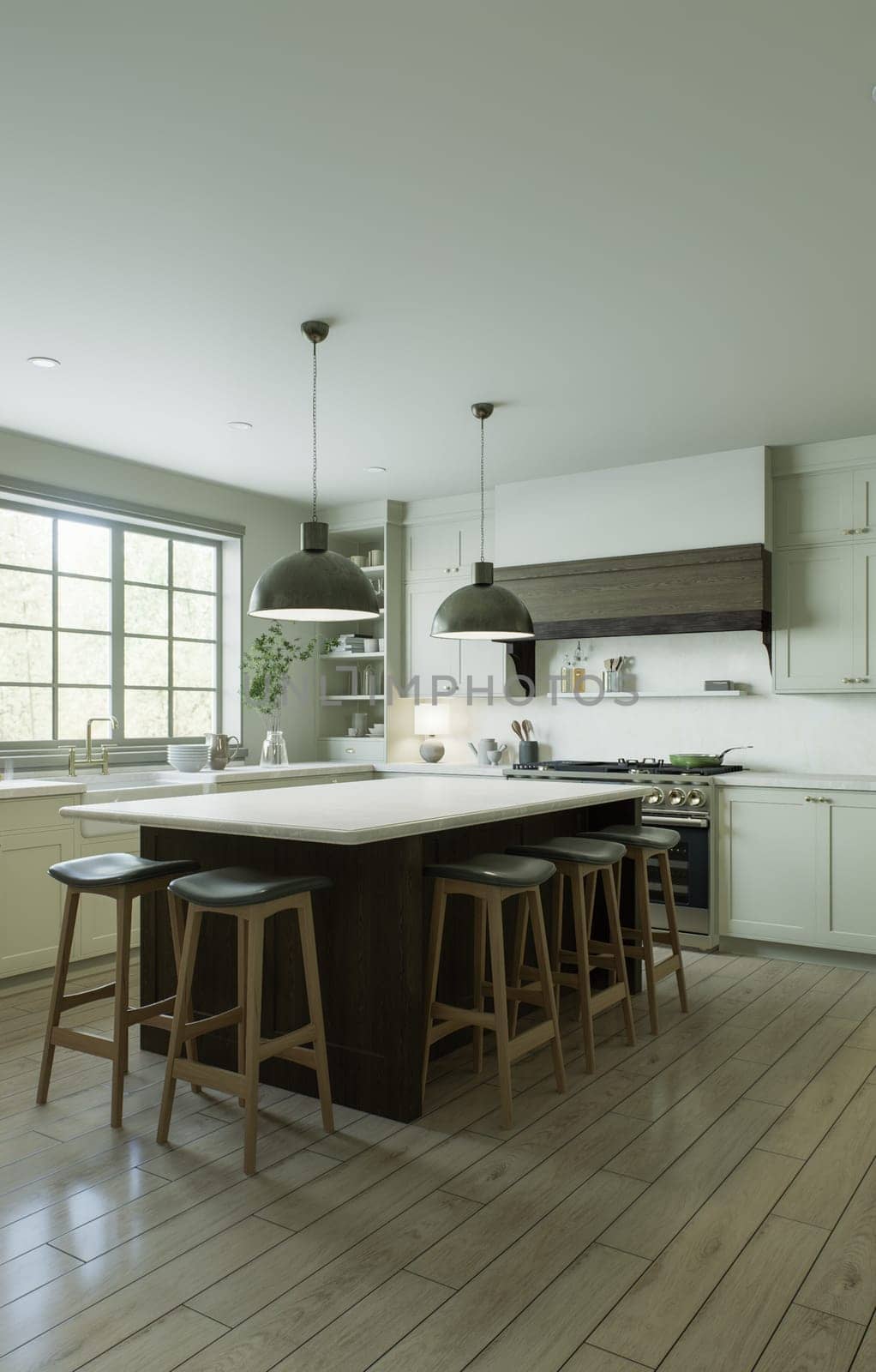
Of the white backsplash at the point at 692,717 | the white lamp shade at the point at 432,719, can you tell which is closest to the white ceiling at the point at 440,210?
the white backsplash at the point at 692,717

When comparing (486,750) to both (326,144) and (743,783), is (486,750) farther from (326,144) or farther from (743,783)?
(326,144)

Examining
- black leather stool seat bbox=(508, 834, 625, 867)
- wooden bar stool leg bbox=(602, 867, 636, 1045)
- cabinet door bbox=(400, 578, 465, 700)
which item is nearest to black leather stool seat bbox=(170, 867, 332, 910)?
black leather stool seat bbox=(508, 834, 625, 867)

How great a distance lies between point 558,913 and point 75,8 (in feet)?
10.8

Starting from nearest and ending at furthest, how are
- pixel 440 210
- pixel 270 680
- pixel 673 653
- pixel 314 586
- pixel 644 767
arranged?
pixel 440 210
pixel 314 586
pixel 644 767
pixel 673 653
pixel 270 680

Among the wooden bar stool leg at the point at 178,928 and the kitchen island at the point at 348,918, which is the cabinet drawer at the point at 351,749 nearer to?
the kitchen island at the point at 348,918

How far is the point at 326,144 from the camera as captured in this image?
2.64 m

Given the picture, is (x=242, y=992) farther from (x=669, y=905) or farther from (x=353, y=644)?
(x=353, y=644)

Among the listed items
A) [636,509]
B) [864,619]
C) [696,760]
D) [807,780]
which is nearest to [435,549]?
[636,509]

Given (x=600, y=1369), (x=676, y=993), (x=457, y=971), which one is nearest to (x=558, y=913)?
(x=457, y=971)

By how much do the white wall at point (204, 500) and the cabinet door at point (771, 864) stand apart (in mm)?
3141

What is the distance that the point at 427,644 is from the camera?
6895 millimetres

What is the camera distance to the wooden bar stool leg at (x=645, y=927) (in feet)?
12.7

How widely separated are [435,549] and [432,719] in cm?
119

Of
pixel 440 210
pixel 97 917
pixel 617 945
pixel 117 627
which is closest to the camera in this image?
pixel 440 210
